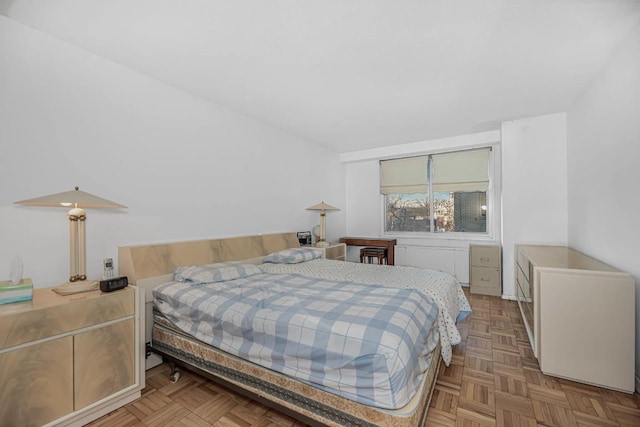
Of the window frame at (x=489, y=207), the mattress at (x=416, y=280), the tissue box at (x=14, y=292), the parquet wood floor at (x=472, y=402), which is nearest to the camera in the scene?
the tissue box at (x=14, y=292)

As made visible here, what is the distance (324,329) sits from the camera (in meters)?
1.55

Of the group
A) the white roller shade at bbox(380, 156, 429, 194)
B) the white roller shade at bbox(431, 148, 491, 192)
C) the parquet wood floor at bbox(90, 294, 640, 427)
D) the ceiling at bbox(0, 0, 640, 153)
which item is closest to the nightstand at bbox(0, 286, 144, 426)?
the parquet wood floor at bbox(90, 294, 640, 427)

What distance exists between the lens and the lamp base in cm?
183

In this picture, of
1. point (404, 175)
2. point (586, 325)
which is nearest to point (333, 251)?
point (404, 175)

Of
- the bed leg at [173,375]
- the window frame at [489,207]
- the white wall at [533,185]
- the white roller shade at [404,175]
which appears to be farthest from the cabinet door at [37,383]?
the white roller shade at [404,175]

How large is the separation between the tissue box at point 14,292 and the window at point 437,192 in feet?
16.9

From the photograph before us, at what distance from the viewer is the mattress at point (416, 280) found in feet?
7.13

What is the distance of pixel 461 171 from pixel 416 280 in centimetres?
325

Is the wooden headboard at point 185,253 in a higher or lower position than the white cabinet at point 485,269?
higher

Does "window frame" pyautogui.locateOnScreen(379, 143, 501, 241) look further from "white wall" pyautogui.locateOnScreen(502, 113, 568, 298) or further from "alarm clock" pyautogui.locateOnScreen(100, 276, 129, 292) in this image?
"alarm clock" pyautogui.locateOnScreen(100, 276, 129, 292)

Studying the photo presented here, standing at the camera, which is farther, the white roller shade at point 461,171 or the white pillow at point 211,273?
the white roller shade at point 461,171

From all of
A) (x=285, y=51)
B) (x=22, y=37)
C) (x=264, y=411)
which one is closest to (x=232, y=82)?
(x=285, y=51)

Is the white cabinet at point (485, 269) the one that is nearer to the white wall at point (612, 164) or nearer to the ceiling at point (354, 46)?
the white wall at point (612, 164)

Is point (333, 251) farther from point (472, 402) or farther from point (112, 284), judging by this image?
point (112, 284)
